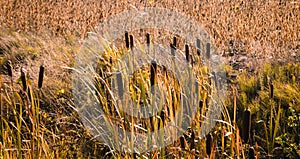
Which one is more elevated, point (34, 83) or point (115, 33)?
point (115, 33)

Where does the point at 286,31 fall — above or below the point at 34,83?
above

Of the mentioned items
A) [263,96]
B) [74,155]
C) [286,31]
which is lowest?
[74,155]

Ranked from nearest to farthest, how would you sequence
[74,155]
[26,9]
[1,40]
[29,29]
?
[74,155] < [1,40] < [29,29] < [26,9]

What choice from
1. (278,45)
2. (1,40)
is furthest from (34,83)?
(278,45)

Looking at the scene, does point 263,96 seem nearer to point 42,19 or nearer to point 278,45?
point 278,45

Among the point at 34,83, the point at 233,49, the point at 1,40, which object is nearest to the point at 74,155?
the point at 34,83

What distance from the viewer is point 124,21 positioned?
4.91m

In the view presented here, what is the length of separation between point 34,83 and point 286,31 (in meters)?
2.65

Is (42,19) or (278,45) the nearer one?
(278,45)

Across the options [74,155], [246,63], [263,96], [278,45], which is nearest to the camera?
[74,155]

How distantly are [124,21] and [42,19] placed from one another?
1.53m

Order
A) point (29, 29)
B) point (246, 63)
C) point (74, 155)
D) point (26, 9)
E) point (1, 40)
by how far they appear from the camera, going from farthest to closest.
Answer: point (26, 9)
point (29, 29)
point (1, 40)
point (246, 63)
point (74, 155)

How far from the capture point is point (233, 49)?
4.42m

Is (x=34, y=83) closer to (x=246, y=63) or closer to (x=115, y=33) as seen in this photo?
(x=115, y=33)
